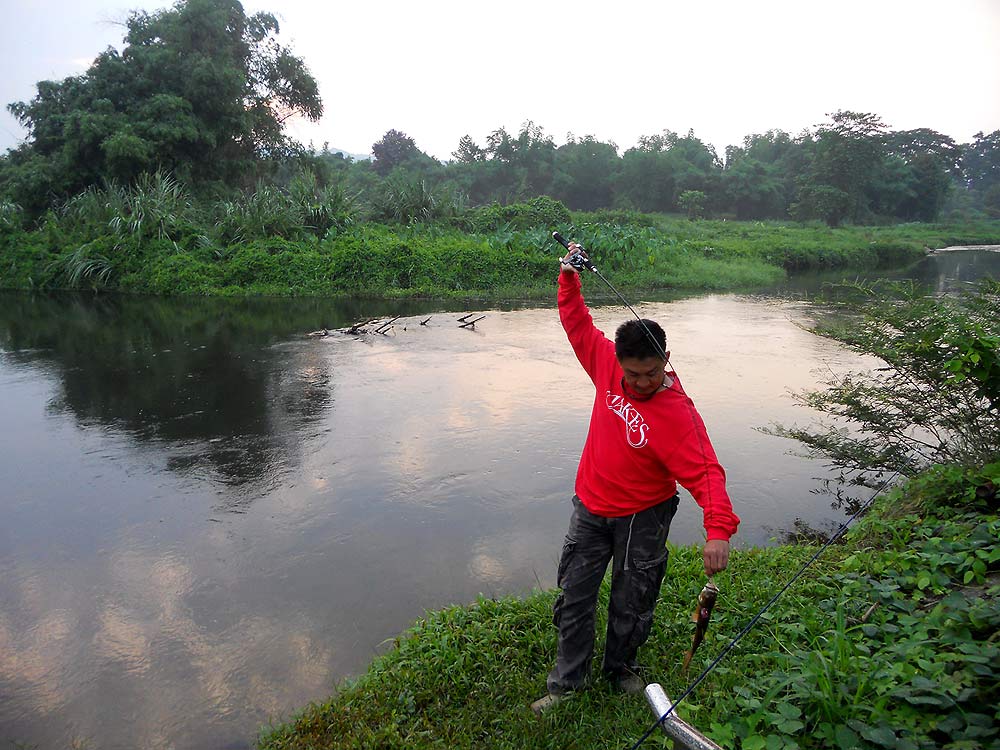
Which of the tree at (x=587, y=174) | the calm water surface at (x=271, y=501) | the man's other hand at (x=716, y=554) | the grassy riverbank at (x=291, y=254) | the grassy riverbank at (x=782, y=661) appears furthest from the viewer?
the tree at (x=587, y=174)

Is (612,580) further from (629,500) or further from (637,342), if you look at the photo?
(637,342)

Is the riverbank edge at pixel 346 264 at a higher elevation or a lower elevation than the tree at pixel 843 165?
lower

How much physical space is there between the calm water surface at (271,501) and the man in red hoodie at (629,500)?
1243 millimetres

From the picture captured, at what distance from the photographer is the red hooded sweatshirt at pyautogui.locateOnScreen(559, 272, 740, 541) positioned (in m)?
2.61

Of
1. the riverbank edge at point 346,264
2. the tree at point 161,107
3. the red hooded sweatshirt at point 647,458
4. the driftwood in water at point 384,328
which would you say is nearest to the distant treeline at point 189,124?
the tree at point 161,107

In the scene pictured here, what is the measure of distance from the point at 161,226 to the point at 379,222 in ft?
21.4

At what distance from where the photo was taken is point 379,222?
2239 cm

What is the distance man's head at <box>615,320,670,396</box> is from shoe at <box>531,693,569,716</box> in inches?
52.7

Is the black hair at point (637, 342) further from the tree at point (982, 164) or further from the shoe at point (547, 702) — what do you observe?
the tree at point (982, 164)

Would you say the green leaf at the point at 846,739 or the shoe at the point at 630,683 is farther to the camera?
Result: the shoe at the point at 630,683

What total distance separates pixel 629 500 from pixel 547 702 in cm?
95

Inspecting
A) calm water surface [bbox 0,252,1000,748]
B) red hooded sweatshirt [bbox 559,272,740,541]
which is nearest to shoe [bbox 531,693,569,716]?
red hooded sweatshirt [bbox 559,272,740,541]

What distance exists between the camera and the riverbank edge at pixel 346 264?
1708 centimetres

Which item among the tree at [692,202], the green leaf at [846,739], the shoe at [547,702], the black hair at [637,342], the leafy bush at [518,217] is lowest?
the shoe at [547,702]
